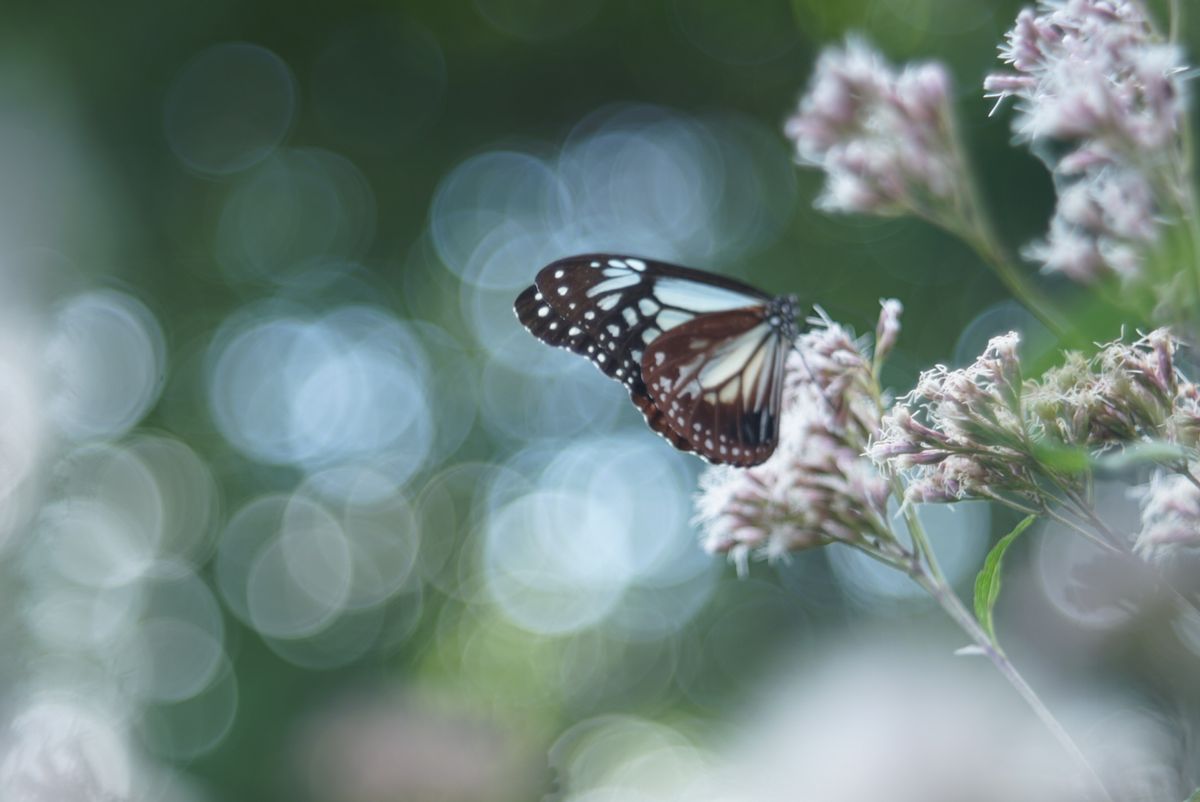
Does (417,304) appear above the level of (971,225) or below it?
below

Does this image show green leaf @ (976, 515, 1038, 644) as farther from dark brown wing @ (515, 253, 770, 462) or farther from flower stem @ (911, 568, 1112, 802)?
dark brown wing @ (515, 253, 770, 462)

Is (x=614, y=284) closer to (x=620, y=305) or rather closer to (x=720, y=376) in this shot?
(x=620, y=305)

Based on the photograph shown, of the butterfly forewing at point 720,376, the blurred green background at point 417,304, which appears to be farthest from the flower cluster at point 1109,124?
the blurred green background at point 417,304

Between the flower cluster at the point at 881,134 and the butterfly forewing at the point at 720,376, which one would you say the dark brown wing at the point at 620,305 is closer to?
the butterfly forewing at the point at 720,376

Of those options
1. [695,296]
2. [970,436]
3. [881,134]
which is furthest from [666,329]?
[970,436]

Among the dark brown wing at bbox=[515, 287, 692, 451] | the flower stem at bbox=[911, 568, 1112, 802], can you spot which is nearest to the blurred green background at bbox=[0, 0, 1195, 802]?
the dark brown wing at bbox=[515, 287, 692, 451]

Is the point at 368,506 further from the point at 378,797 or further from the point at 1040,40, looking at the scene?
the point at 1040,40
